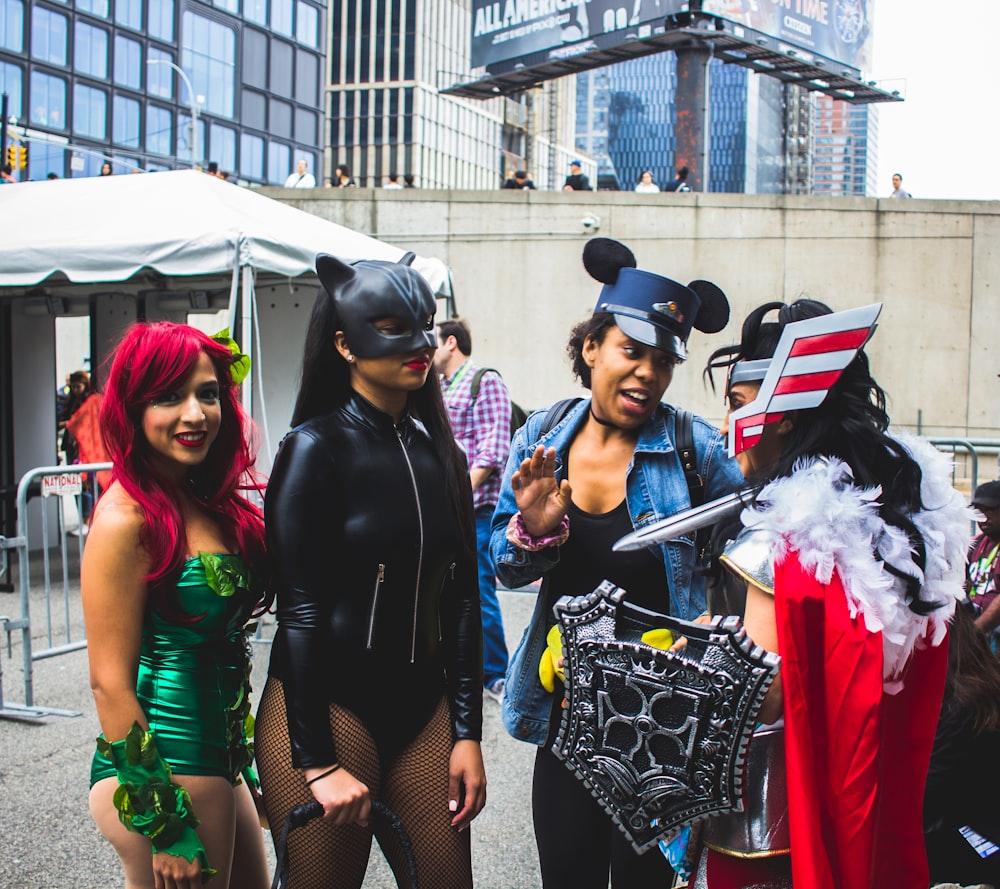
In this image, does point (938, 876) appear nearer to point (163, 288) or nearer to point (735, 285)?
point (163, 288)

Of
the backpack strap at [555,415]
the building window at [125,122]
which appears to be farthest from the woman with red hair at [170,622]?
the building window at [125,122]

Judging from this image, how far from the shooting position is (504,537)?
97.4 inches

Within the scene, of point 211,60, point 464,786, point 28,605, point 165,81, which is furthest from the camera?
point 211,60

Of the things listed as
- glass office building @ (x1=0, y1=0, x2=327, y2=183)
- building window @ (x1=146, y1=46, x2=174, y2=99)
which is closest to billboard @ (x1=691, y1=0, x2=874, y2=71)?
glass office building @ (x1=0, y1=0, x2=327, y2=183)

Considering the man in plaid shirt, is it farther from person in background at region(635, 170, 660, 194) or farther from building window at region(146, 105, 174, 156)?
building window at region(146, 105, 174, 156)

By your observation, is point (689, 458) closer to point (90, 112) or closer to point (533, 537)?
point (533, 537)

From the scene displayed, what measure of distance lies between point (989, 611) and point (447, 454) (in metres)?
2.90

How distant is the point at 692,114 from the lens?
24359mm

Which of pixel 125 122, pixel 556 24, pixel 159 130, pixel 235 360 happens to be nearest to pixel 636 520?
pixel 235 360

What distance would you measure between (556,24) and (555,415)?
91.9 feet

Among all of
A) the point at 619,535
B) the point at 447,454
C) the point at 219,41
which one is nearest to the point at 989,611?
the point at 619,535

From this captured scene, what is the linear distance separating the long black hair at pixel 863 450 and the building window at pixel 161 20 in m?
48.1

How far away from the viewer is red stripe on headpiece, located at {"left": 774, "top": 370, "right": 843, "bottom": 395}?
1913 mm

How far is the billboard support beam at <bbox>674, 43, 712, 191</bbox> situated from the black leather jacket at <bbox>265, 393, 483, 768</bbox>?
75.7ft
